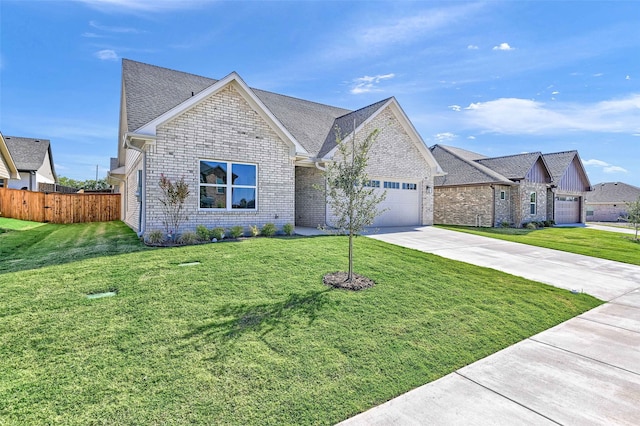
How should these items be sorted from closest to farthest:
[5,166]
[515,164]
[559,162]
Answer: [5,166]
[515,164]
[559,162]

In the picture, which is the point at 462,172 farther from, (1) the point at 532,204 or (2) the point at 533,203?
(2) the point at 533,203

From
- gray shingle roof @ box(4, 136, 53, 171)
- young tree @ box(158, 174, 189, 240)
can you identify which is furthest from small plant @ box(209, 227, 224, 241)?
gray shingle roof @ box(4, 136, 53, 171)

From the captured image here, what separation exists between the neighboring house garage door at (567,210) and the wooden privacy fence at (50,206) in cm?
3543

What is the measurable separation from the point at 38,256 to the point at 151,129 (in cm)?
441

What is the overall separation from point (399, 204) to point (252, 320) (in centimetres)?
1419

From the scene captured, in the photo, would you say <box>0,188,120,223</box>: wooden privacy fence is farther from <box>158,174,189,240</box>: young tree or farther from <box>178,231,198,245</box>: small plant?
<box>178,231,198,245</box>: small plant

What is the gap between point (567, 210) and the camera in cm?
2838

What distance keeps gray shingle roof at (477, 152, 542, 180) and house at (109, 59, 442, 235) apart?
1136 centimetres

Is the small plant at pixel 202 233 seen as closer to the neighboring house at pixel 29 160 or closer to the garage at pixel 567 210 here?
the neighboring house at pixel 29 160

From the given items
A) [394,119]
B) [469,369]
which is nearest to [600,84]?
[394,119]

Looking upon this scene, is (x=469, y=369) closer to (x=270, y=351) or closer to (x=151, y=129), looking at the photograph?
(x=270, y=351)

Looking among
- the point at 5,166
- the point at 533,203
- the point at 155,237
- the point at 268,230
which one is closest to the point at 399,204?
the point at 268,230

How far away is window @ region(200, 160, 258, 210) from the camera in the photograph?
10.7 metres

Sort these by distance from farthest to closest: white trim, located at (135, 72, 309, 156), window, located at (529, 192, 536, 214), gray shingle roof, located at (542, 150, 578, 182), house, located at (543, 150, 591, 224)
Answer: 1. gray shingle roof, located at (542, 150, 578, 182)
2. house, located at (543, 150, 591, 224)
3. window, located at (529, 192, 536, 214)
4. white trim, located at (135, 72, 309, 156)
